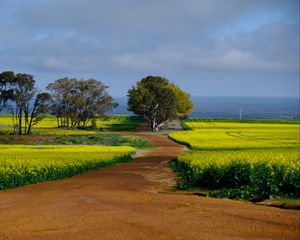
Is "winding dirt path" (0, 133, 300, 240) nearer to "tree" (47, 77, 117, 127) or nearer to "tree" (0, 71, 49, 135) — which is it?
"tree" (0, 71, 49, 135)

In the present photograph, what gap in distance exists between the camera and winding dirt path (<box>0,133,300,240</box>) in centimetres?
999

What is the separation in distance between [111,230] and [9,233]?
2.21 metres

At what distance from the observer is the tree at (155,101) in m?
83.2

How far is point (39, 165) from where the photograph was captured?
23.0 m

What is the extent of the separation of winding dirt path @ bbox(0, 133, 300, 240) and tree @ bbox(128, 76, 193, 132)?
67.0 metres

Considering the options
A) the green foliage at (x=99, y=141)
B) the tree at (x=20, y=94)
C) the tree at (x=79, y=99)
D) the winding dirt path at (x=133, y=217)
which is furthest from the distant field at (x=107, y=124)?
the winding dirt path at (x=133, y=217)

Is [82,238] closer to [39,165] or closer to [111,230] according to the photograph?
[111,230]

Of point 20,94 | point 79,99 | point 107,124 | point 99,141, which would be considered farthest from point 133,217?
point 107,124

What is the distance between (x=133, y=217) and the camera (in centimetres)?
1147

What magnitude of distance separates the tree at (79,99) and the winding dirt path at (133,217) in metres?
72.9

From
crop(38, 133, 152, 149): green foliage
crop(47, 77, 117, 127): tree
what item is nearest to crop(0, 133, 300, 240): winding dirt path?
crop(38, 133, 152, 149): green foliage

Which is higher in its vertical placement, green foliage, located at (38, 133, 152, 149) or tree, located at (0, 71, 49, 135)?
tree, located at (0, 71, 49, 135)

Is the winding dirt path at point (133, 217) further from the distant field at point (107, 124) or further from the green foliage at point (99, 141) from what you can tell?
the distant field at point (107, 124)

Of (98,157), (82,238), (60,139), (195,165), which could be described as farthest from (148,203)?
(60,139)
